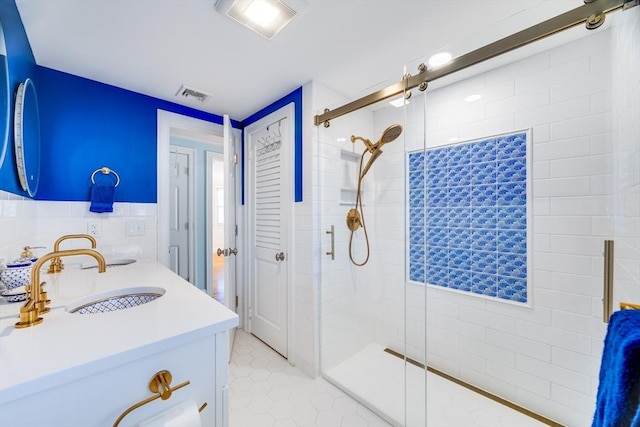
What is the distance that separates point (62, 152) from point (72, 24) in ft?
→ 2.83

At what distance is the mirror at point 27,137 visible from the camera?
1.16 m

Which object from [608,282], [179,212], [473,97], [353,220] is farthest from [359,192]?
[179,212]

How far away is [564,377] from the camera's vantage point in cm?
144

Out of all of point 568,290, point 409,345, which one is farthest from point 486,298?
point 409,345

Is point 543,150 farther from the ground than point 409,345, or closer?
farther from the ground

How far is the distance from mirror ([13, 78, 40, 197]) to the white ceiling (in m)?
0.38

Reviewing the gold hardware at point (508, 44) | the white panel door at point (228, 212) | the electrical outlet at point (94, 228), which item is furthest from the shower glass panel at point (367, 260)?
the electrical outlet at point (94, 228)

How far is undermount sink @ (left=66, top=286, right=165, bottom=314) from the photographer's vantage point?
3.46 ft

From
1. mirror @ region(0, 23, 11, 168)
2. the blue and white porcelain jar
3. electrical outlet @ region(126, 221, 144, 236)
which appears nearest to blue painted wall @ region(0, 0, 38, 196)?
mirror @ region(0, 23, 11, 168)

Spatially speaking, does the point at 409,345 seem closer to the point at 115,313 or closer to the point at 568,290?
the point at 568,290

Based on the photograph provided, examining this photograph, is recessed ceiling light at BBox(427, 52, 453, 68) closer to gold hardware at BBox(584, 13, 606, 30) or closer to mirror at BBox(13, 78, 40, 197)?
gold hardware at BBox(584, 13, 606, 30)

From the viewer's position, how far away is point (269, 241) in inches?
90.9

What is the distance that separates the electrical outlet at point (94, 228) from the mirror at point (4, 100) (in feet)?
3.06

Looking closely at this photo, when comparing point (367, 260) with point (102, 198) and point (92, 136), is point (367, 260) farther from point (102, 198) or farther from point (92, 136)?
point (92, 136)
